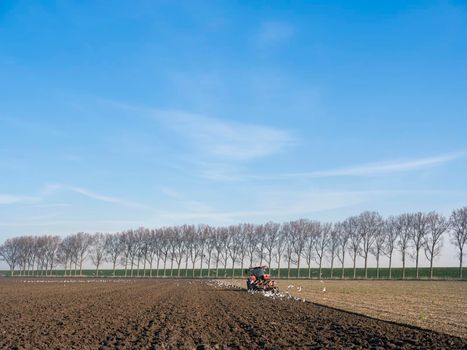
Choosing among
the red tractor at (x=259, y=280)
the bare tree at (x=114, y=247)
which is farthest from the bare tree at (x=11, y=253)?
the red tractor at (x=259, y=280)

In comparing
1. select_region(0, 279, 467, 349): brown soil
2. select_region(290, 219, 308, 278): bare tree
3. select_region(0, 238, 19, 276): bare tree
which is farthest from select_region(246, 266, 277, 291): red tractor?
select_region(0, 238, 19, 276): bare tree

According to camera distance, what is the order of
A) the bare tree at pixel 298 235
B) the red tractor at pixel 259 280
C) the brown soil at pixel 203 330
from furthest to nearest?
the bare tree at pixel 298 235 → the red tractor at pixel 259 280 → the brown soil at pixel 203 330

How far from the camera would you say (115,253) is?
13538cm

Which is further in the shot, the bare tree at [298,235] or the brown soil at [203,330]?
the bare tree at [298,235]

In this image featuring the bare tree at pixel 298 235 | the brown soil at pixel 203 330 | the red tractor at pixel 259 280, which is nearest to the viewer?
the brown soil at pixel 203 330

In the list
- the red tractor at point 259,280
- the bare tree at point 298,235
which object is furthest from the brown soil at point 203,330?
the bare tree at point 298,235

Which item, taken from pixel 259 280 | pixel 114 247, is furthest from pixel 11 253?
pixel 259 280

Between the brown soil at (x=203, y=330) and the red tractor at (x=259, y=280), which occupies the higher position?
the brown soil at (x=203, y=330)

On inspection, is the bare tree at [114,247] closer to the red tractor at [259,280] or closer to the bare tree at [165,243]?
the bare tree at [165,243]

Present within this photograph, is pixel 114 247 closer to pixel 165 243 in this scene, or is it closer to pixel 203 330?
pixel 165 243

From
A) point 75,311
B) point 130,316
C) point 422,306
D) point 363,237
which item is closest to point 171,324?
point 130,316

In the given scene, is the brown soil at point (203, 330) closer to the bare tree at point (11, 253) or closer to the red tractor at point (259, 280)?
the red tractor at point (259, 280)

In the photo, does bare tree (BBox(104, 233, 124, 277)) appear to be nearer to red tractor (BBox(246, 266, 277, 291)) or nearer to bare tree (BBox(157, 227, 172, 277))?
bare tree (BBox(157, 227, 172, 277))

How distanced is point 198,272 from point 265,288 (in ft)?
312
